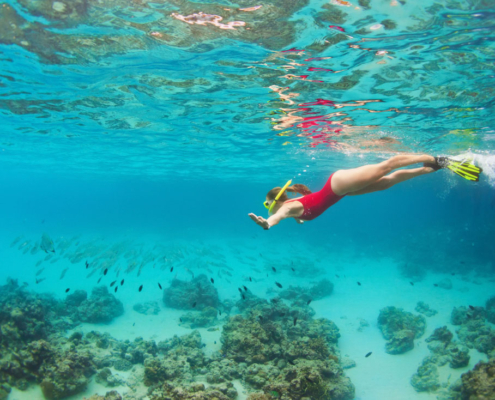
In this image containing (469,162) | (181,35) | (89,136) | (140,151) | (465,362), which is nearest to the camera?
(469,162)

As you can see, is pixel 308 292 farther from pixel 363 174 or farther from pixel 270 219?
pixel 270 219

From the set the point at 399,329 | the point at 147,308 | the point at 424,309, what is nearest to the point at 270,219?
the point at 399,329

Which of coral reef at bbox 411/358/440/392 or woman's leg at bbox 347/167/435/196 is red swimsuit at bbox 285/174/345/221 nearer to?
woman's leg at bbox 347/167/435/196

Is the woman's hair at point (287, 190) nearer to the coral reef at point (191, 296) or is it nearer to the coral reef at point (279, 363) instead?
the coral reef at point (279, 363)

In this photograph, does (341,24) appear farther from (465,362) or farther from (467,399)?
(465,362)

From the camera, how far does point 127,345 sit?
37.1 ft

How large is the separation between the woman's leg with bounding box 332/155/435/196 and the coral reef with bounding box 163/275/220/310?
13239mm

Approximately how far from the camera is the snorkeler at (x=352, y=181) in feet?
16.9

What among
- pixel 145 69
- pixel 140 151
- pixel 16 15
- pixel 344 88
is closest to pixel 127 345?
pixel 145 69

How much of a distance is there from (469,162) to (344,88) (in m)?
6.80

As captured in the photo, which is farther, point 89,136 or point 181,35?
point 89,136

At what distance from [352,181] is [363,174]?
236 mm

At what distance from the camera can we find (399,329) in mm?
13609

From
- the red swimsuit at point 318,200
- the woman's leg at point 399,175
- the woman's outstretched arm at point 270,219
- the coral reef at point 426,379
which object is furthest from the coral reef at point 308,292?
the woman's outstretched arm at point 270,219
